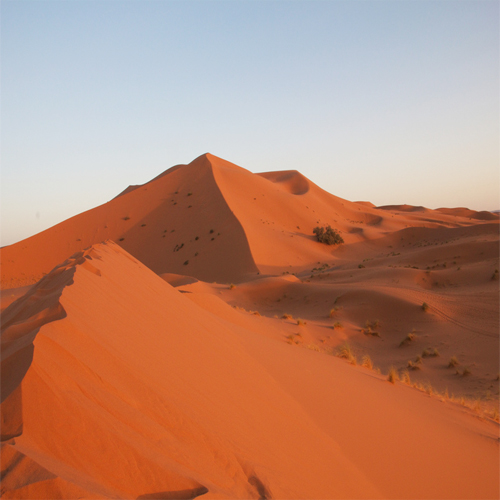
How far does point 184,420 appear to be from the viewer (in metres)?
2.54

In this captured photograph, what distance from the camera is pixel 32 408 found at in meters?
2.03

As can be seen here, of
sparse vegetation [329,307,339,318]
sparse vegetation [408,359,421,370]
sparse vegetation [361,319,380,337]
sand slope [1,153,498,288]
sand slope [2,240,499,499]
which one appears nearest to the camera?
sand slope [2,240,499,499]

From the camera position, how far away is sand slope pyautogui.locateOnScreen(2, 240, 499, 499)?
1.98m

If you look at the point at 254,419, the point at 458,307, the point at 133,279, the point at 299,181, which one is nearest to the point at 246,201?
the point at 299,181

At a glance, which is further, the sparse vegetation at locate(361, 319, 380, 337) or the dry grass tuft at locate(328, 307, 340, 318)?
the dry grass tuft at locate(328, 307, 340, 318)

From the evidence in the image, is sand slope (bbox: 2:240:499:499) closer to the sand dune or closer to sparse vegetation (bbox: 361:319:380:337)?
the sand dune

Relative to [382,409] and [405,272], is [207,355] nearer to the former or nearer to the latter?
[382,409]

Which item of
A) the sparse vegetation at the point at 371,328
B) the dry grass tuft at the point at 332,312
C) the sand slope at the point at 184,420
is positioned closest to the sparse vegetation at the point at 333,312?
the dry grass tuft at the point at 332,312

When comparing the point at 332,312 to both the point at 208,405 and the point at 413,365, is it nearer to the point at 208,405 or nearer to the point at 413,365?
the point at 413,365

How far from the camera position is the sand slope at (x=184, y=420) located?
1980 millimetres

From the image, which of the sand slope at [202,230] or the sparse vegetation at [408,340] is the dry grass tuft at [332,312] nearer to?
the sparse vegetation at [408,340]

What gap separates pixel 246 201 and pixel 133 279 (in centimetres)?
3067

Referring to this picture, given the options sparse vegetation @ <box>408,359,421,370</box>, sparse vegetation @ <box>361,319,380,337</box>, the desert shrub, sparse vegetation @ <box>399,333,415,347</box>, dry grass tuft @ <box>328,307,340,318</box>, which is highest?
the desert shrub

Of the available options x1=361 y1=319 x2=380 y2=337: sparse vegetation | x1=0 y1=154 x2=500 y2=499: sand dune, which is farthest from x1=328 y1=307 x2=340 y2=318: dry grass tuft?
x1=0 y1=154 x2=500 y2=499: sand dune
